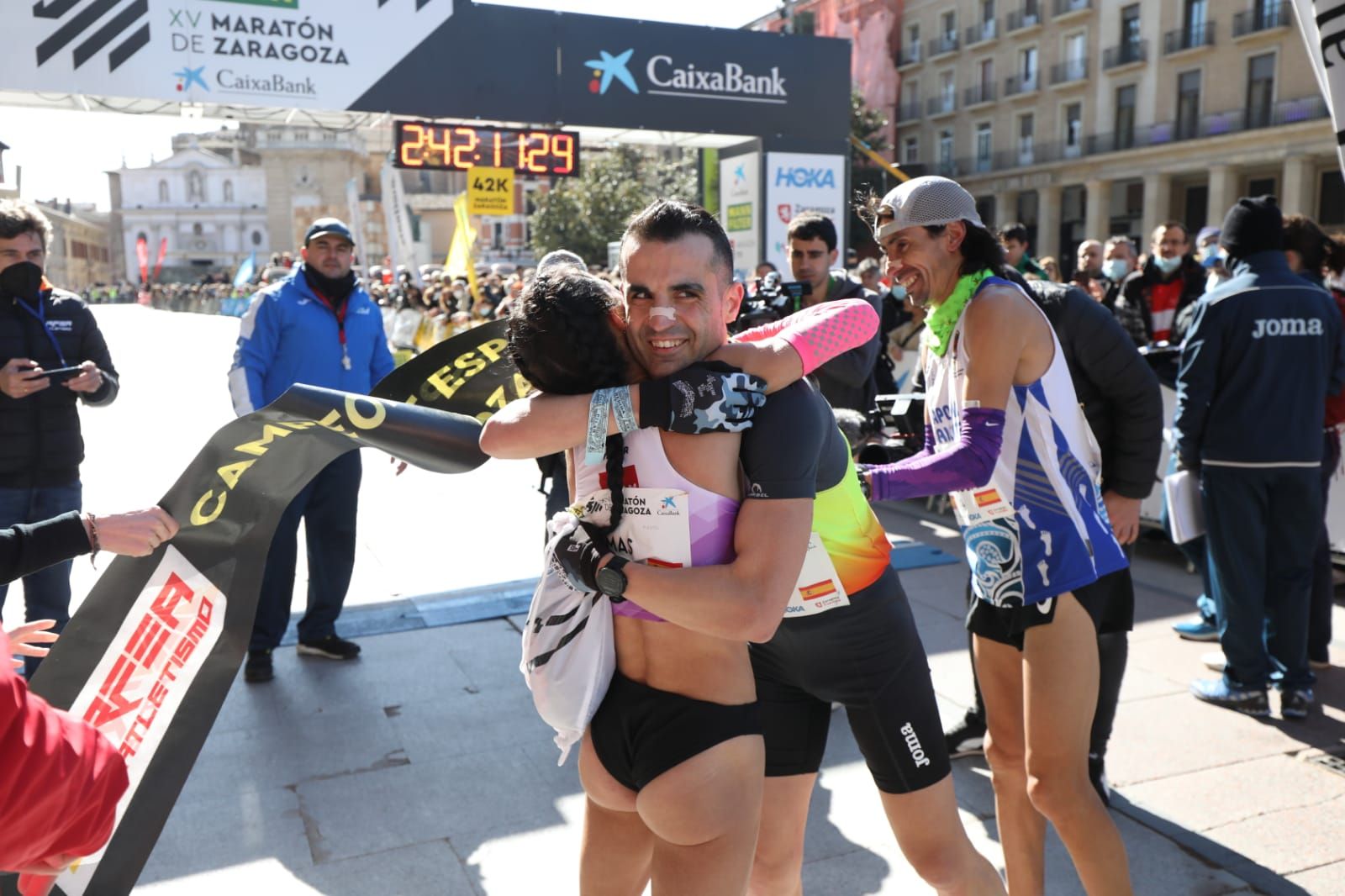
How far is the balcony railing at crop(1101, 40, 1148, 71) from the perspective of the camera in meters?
43.8

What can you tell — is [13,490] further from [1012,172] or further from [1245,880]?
[1012,172]

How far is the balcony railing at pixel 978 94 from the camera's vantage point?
51.8 metres

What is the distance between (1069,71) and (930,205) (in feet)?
166

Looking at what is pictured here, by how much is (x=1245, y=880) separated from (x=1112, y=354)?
162 cm

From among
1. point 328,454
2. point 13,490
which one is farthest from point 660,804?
point 13,490

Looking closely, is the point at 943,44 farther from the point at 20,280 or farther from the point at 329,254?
the point at 20,280

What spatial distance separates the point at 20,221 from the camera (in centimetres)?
419

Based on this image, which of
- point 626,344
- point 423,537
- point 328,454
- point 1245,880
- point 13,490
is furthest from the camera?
point 423,537

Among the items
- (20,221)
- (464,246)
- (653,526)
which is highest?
(464,246)

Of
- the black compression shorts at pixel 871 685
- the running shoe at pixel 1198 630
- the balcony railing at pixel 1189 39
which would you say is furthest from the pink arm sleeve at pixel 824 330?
the balcony railing at pixel 1189 39

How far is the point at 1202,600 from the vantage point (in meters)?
5.48

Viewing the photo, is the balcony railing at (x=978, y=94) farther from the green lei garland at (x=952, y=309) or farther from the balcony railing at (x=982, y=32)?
the green lei garland at (x=952, y=309)

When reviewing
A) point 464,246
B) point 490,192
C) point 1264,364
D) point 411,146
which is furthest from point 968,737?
point 464,246

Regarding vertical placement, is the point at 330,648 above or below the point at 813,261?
below
